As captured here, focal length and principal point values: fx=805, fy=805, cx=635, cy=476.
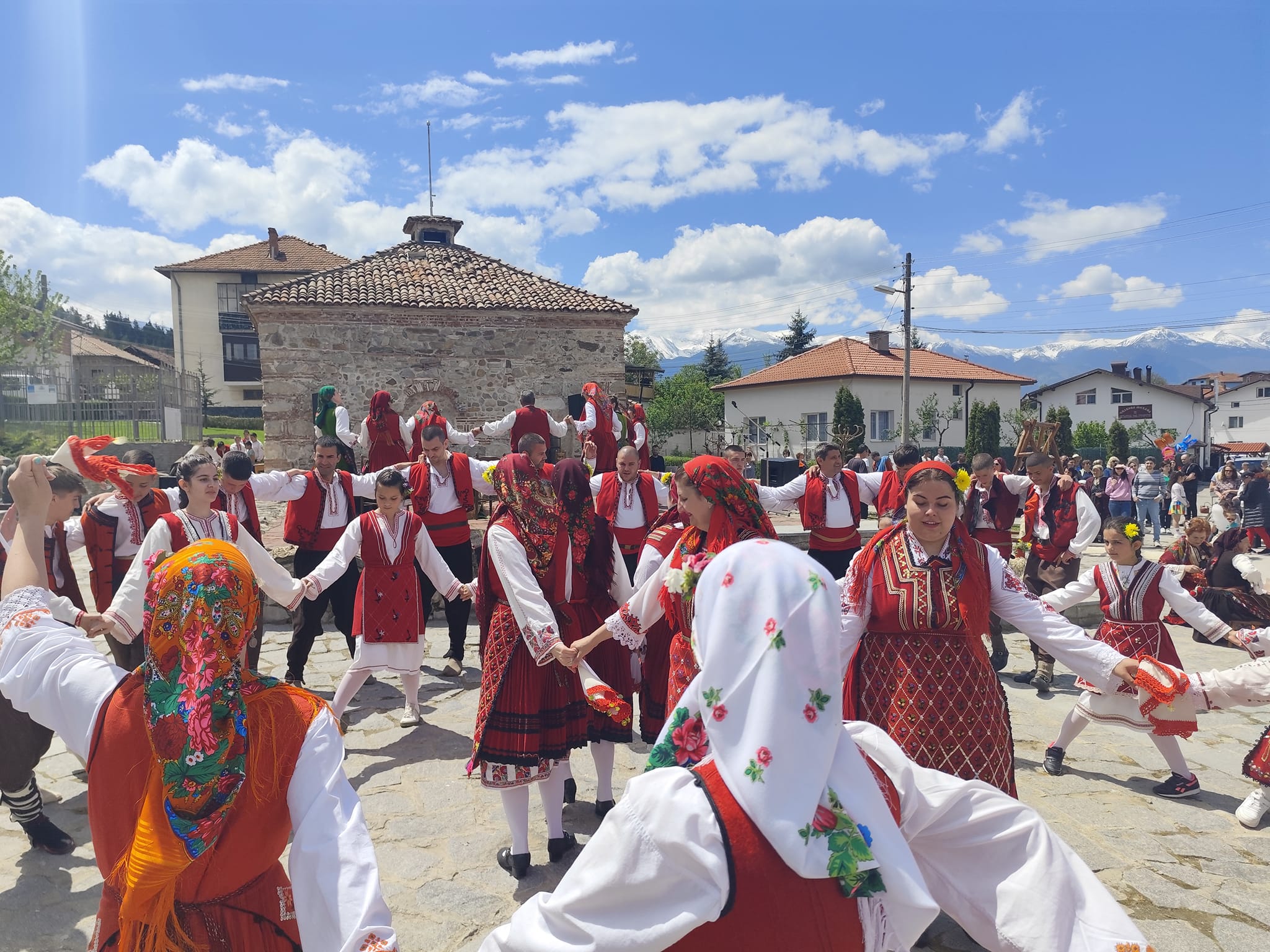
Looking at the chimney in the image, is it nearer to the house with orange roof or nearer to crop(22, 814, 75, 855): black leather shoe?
the house with orange roof

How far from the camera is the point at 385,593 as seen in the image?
544 cm

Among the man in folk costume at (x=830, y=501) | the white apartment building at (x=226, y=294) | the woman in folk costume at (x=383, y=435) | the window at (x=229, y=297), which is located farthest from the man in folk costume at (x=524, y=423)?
the window at (x=229, y=297)

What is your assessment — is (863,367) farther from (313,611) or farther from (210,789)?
(210,789)

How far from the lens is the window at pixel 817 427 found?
1468 inches

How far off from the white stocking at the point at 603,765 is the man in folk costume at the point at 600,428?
217 inches

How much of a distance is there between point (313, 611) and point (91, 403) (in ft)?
48.7

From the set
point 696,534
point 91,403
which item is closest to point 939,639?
point 696,534

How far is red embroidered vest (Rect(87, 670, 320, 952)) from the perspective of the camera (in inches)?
69.2

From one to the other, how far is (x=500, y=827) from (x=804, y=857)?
3168mm

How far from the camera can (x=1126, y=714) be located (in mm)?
4438

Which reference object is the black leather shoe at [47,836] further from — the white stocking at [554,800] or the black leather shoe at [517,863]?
→ the white stocking at [554,800]

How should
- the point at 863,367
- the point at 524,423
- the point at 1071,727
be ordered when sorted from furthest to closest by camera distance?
1. the point at 863,367
2. the point at 524,423
3. the point at 1071,727

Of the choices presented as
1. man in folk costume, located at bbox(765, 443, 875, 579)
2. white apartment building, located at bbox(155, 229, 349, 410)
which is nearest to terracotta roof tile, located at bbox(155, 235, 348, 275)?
white apartment building, located at bbox(155, 229, 349, 410)

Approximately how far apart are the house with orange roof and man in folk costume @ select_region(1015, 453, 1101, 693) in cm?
2787
